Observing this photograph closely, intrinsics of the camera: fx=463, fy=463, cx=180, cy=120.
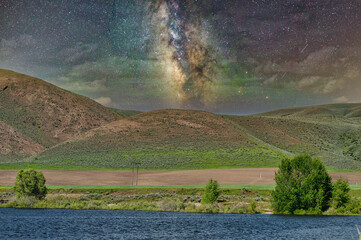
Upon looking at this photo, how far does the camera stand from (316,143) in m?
196

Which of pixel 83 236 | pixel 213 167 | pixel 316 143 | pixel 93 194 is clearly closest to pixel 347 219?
pixel 83 236

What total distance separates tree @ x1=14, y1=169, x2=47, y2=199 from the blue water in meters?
6.57

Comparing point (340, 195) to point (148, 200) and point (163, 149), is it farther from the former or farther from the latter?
point (163, 149)

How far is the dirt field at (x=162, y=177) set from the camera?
112425 mm

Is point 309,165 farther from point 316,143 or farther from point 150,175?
point 316,143

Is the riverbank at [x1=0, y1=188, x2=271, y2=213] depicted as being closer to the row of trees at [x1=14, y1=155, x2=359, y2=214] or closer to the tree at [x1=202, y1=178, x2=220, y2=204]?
the tree at [x1=202, y1=178, x2=220, y2=204]

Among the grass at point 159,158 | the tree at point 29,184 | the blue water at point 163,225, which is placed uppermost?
the grass at point 159,158

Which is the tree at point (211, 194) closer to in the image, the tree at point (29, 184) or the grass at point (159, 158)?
the tree at point (29, 184)

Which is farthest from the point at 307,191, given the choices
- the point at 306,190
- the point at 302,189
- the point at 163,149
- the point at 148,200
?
the point at 163,149

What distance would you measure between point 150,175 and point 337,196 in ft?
199

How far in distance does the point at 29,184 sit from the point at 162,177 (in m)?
43.4

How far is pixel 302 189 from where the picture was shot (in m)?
72.6

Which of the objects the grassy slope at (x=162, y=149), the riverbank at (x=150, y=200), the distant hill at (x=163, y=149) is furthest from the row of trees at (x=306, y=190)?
the distant hill at (x=163, y=149)

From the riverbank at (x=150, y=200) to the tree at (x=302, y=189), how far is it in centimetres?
281
